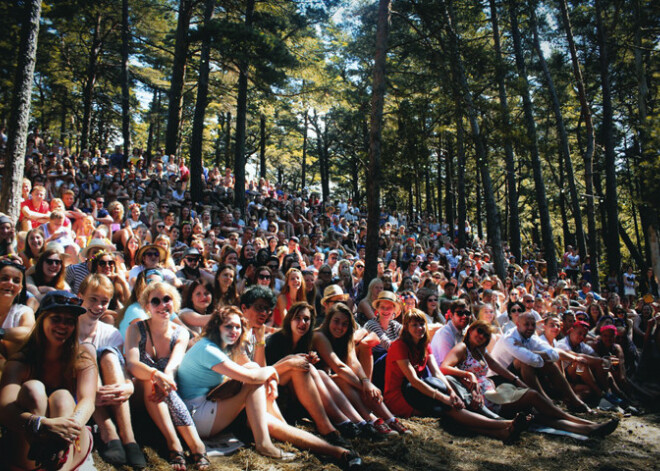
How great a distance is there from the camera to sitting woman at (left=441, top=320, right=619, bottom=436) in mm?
5113

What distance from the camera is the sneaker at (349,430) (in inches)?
164

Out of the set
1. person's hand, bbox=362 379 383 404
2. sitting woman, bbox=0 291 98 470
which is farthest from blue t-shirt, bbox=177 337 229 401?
person's hand, bbox=362 379 383 404

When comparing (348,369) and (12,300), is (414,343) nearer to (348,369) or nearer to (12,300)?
(348,369)

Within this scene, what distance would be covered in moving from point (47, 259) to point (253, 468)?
9.75 ft

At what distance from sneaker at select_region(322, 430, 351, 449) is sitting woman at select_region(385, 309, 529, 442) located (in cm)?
117

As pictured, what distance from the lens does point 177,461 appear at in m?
3.18

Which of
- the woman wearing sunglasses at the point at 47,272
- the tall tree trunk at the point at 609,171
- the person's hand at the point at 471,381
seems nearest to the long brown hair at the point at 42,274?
the woman wearing sunglasses at the point at 47,272

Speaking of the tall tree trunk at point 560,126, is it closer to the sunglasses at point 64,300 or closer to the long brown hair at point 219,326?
the long brown hair at point 219,326

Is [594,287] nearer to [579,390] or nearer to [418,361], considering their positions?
[579,390]

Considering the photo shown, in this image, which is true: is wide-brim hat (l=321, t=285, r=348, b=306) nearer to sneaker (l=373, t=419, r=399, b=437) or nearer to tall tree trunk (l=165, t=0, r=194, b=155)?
sneaker (l=373, t=419, r=399, b=437)

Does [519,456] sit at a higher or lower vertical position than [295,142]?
lower

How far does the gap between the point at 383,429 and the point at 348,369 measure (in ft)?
2.06

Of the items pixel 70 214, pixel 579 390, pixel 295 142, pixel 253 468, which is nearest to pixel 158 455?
pixel 253 468

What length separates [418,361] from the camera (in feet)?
16.4
